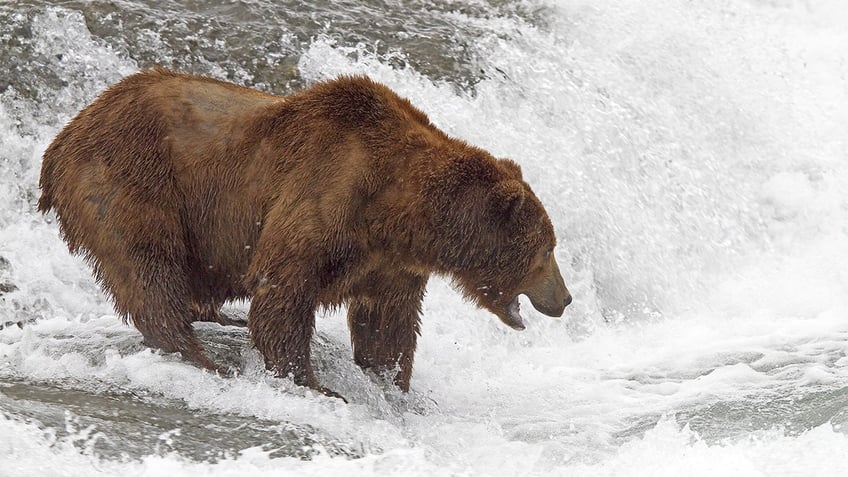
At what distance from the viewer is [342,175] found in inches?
251

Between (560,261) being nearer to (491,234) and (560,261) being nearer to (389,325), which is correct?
(389,325)

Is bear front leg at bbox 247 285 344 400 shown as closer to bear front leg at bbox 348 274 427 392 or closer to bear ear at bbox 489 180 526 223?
bear front leg at bbox 348 274 427 392

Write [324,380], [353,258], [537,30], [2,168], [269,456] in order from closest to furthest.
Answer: [269,456] → [353,258] → [324,380] → [2,168] → [537,30]

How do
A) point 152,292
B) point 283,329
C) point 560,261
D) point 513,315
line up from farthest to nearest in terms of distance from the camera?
point 560,261 → point 513,315 → point 152,292 → point 283,329

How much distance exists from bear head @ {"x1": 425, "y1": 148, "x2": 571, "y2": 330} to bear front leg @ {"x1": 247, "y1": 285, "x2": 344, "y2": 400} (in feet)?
2.45

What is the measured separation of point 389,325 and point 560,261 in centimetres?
264

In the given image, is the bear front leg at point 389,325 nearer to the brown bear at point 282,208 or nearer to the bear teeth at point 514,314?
the brown bear at point 282,208

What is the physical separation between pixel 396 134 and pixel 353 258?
691mm

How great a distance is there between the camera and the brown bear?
6.38m

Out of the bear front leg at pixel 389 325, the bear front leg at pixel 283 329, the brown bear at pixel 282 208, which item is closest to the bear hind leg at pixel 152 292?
the brown bear at pixel 282 208

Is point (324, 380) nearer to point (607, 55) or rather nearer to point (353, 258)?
point (353, 258)

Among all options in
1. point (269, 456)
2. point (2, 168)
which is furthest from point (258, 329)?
point (2, 168)

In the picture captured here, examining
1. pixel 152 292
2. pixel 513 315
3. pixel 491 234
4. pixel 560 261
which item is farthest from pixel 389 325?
pixel 560 261

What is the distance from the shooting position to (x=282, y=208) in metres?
6.41
